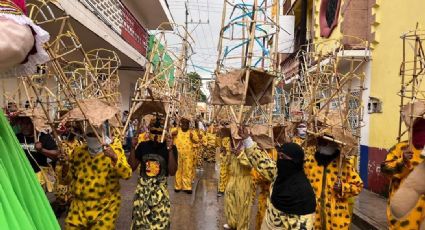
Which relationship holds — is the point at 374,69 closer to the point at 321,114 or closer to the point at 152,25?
the point at 321,114

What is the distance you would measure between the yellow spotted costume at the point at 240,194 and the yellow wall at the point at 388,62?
13.0 feet

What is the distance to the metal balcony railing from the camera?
9.84m

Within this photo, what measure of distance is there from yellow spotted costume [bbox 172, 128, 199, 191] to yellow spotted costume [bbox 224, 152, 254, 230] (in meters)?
3.86

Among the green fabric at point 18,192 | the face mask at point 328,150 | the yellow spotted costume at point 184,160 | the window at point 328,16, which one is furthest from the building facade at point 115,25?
the window at point 328,16

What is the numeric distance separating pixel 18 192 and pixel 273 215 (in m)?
3.11

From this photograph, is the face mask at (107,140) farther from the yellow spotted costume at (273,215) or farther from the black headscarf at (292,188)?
the black headscarf at (292,188)

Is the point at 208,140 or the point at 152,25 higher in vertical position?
the point at 152,25

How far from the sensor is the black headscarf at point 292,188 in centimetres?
387

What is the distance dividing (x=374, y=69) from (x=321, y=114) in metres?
5.27

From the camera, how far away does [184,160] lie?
10453 millimetres

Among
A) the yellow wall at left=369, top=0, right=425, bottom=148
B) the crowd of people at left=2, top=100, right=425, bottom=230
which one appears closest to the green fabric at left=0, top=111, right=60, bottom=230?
the crowd of people at left=2, top=100, right=425, bottom=230

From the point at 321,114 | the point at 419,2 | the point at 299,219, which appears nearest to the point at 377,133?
the point at 419,2

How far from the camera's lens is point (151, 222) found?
4.86 meters

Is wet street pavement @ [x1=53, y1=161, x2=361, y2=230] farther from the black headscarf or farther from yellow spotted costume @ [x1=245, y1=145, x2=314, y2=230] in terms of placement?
the black headscarf
